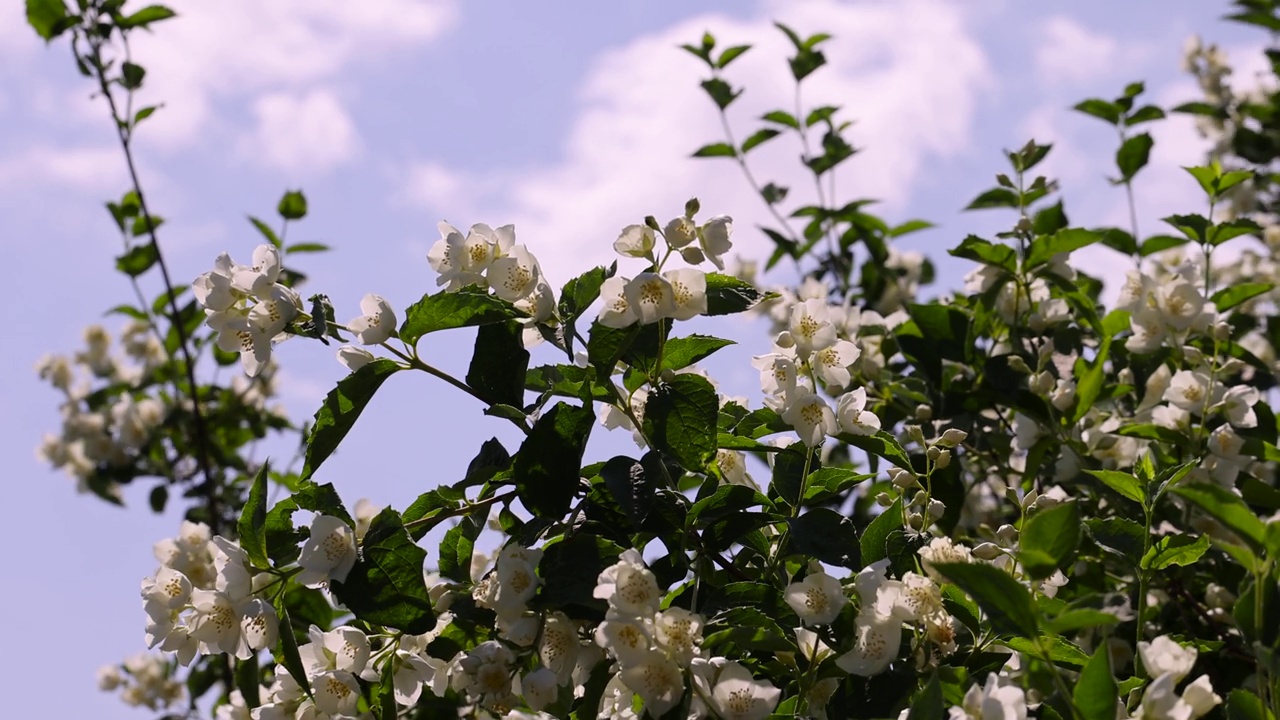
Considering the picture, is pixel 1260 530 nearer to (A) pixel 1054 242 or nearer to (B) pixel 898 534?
(B) pixel 898 534

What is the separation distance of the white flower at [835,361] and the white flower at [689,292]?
0.24 m

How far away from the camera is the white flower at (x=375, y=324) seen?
1435 mm

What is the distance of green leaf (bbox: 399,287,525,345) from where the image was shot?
1402 millimetres

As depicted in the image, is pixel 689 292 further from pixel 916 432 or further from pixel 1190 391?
pixel 1190 391

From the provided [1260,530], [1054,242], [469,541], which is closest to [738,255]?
[1054,242]

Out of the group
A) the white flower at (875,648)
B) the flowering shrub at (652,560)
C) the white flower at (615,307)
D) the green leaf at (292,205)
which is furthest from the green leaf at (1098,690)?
the green leaf at (292,205)

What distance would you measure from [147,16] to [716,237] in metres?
2.70

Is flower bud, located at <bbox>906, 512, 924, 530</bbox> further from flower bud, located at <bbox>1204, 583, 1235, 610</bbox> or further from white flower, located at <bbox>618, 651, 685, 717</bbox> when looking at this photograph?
flower bud, located at <bbox>1204, 583, 1235, 610</bbox>

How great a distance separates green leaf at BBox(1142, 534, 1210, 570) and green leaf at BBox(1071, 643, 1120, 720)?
0.45 metres

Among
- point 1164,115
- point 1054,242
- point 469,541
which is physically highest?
point 1164,115

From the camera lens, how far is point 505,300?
143 cm

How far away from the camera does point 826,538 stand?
4.52 feet

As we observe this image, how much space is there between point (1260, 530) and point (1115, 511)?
1110mm

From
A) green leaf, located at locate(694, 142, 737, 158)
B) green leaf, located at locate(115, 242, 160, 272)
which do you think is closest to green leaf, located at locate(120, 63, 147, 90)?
green leaf, located at locate(115, 242, 160, 272)
